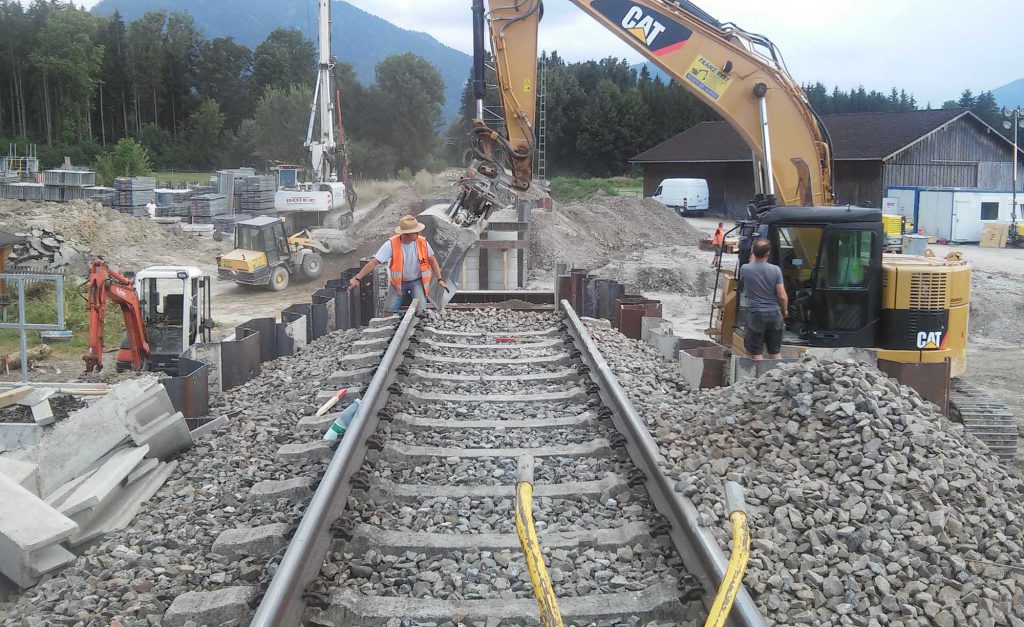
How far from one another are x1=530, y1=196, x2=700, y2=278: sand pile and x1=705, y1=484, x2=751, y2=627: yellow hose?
72.2 ft

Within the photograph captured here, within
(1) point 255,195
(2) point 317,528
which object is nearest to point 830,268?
(2) point 317,528

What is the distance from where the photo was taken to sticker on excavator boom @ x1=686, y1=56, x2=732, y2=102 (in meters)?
10.8

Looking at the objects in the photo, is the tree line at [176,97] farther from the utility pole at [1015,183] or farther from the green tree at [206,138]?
the utility pole at [1015,183]

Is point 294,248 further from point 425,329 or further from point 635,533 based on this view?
point 635,533

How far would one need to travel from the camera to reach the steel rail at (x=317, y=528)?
3771 mm

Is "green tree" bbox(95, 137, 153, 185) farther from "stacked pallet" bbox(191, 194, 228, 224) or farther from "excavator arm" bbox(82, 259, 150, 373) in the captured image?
"excavator arm" bbox(82, 259, 150, 373)

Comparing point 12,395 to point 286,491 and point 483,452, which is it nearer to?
point 286,491

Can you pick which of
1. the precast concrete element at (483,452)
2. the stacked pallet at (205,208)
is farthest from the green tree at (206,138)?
the precast concrete element at (483,452)

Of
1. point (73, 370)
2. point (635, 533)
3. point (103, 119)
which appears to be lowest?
point (73, 370)

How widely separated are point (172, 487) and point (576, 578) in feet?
11.4

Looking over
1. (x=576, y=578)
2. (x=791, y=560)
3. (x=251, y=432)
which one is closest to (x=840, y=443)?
(x=791, y=560)

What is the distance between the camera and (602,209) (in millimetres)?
34625

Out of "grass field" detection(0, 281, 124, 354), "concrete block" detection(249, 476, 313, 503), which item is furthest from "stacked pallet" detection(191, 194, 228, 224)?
"concrete block" detection(249, 476, 313, 503)

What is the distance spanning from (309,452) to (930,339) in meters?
6.01
